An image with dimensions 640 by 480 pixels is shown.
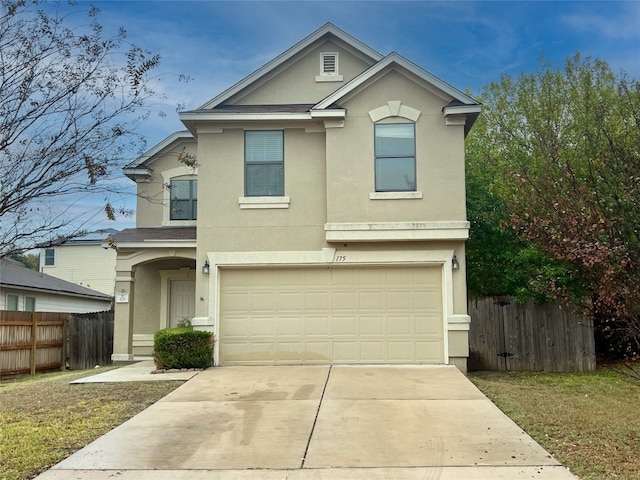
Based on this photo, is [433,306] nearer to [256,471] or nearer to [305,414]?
[305,414]

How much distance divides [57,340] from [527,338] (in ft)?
43.2

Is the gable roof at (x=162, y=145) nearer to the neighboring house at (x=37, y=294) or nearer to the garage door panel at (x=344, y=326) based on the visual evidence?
the neighboring house at (x=37, y=294)

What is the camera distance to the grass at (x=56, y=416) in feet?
23.4

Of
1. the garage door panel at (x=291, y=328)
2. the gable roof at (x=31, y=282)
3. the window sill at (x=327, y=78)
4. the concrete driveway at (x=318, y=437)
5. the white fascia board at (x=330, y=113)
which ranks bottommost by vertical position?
the concrete driveway at (x=318, y=437)

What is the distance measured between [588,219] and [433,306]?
6.55 m

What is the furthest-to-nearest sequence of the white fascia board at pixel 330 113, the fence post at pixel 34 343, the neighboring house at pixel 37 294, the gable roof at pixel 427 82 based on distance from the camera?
the neighboring house at pixel 37 294 → the fence post at pixel 34 343 → the white fascia board at pixel 330 113 → the gable roof at pixel 427 82

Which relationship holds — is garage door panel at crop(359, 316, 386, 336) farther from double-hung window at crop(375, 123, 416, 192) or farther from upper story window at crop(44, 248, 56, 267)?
upper story window at crop(44, 248, 56, 267)

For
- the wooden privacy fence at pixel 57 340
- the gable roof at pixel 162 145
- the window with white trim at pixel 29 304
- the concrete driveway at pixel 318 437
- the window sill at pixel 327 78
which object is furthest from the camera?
the window with white trim at pixel 29 304

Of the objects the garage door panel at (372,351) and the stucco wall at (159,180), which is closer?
the garage door panel at (372,351)

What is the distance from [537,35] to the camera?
13.9m

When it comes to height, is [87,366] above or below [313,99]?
below

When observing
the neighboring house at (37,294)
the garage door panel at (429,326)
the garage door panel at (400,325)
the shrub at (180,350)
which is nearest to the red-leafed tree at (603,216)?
the garage door panel at (429,326)

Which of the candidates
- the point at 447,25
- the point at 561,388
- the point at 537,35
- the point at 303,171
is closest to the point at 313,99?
the point at 303,171

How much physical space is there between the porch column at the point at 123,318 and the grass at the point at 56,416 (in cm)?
342
